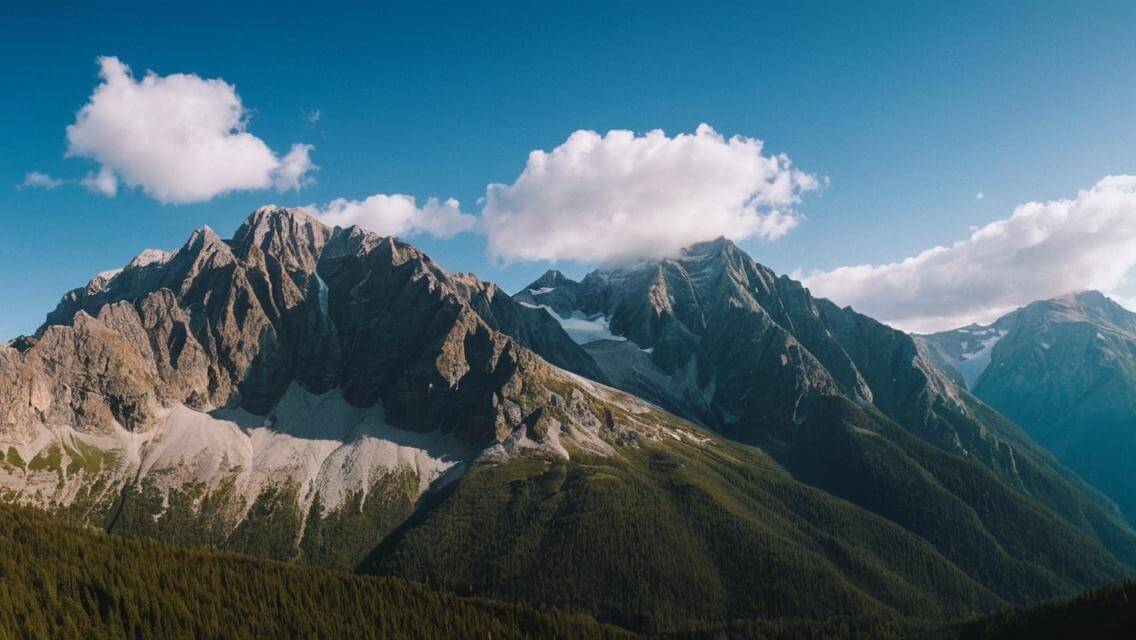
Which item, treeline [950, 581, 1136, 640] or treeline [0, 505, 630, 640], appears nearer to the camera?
treeline [950, 581, 1136, 640]

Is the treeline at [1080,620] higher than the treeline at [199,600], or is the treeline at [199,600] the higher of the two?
the treeline at [199,600]

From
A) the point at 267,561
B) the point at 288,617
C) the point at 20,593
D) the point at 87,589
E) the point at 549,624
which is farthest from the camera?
the point at 267,561

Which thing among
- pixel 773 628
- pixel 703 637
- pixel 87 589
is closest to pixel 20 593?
pixel 87 589

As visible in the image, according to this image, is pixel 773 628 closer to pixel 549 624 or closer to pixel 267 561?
pixel 549 624

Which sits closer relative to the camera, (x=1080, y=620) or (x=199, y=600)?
(x=1080, y=620)

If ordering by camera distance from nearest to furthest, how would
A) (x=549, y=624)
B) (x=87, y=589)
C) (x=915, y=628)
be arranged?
(x=87, y=589), (x=549, y=624), (x=915, y=628)

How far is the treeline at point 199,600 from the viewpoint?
461 ft

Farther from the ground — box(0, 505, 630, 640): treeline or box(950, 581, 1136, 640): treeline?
box(0, 505, 630, 640): treeline

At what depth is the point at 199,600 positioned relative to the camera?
153875mm

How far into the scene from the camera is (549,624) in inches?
6644

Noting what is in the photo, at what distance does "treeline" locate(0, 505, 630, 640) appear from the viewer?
461 ft

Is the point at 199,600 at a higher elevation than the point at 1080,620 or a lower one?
higher

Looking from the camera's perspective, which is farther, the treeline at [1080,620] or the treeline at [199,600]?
the treeline at [199,600]

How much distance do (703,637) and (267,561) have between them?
120289 mm
